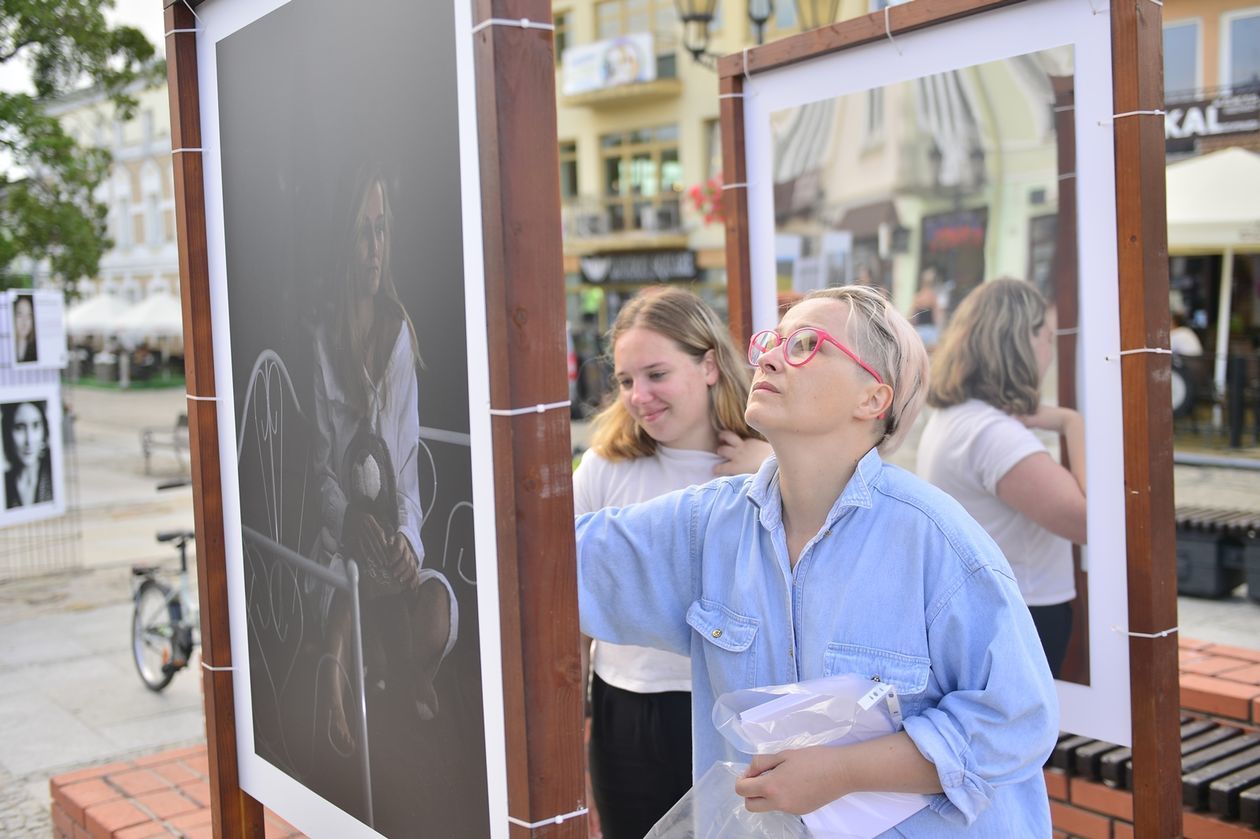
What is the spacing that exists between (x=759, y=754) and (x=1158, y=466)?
48.2 inches

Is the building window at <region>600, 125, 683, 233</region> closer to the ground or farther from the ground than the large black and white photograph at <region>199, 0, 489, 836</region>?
farther from the ground

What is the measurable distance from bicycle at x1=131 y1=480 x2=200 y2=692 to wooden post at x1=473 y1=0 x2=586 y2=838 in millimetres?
4840

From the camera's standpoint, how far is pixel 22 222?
12086 mm

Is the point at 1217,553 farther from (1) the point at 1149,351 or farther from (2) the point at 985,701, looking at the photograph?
(2) the point at 985,701

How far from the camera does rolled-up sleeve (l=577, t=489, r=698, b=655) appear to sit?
6.33ft

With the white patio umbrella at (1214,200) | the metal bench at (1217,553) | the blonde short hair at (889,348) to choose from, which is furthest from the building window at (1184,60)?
the blonde short hair at (889,348)

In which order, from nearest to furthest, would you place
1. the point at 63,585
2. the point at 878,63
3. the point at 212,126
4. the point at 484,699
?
1. the point at 484,699
2. the point at 212,126
3. the point at 878,63
4. the point at 63,585

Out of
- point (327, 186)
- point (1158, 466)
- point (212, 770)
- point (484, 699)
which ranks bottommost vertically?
point (212, 770)

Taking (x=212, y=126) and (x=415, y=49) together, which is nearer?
(x=415, y=49)

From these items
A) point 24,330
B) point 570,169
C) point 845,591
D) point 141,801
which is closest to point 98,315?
point 570,169

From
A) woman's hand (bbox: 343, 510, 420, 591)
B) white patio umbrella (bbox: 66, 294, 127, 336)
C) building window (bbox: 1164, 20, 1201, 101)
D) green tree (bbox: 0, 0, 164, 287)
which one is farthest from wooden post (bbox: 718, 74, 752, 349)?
white patio umbrella (bbox: 66, 294, 127, 336)

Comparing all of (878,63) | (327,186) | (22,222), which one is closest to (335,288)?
Result: (327,186)

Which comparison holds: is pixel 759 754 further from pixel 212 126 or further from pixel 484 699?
pixel 212 126

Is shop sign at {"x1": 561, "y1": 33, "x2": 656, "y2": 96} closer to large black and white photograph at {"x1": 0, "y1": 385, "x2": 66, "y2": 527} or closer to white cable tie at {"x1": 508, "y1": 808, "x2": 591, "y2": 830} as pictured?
large black and white photograph at {"x1": 0, "y1": 385, "x2": 66, "y2": 527}
